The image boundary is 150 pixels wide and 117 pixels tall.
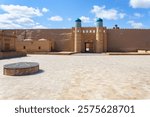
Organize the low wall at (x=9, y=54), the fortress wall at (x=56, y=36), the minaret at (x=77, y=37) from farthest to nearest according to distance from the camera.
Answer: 1. the fortress wall at (x=56, y=36)
2. the minaret at (x=77, y=37)
3. the low wall at (x=9, y=54)

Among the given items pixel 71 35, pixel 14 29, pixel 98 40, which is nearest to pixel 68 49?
pixel 71 35

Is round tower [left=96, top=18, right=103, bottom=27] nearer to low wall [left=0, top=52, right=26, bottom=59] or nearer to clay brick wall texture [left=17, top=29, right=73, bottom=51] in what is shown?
clay brick wall texture [left=17, top=29, right=73, bottom=51]

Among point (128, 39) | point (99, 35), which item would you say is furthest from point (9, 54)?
point (128, 39)

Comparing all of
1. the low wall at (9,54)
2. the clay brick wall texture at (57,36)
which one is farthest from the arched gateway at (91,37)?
the low wall at (9,54)

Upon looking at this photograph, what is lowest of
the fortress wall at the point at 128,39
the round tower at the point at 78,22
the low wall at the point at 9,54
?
the low wall at the point at 9,54

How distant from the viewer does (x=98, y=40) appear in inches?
1145

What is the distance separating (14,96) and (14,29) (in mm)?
30516

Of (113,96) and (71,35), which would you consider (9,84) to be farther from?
(71,35)

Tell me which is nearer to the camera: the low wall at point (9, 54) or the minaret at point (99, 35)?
the low wall at point (9, 54)

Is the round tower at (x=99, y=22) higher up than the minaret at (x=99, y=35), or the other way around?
the round tower at (x=99, y=22)

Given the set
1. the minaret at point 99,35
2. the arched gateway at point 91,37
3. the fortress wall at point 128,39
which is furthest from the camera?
the fortress wall at point 128,39

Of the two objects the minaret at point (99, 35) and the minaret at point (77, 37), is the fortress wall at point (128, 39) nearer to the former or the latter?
the minaret at point (99, 35)

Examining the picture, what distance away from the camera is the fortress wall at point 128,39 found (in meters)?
29.4

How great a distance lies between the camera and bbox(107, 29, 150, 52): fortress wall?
96.5ft
